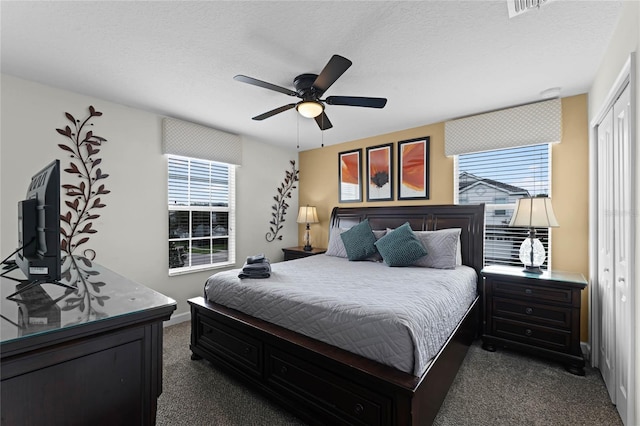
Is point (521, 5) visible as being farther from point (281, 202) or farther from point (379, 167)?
point (281, 202)

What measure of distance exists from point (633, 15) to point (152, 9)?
8.69 feet

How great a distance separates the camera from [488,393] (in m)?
2.21

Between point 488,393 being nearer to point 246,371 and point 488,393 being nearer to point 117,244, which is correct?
point 246,371

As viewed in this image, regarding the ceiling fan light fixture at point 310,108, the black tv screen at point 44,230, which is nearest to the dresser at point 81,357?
the black tv screen at point 44,230

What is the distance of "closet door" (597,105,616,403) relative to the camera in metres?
2.12

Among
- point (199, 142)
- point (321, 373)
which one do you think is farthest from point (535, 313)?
point (199, 142)

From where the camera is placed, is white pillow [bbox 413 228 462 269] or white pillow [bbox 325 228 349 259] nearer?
white pillow [bbox 413 228 462 269]

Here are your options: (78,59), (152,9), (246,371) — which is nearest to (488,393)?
(246,371)

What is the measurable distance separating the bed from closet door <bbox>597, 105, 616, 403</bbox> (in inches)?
36.4

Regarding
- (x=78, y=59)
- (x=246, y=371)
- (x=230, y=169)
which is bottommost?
(x=246, y=371)

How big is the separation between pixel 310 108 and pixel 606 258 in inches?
102

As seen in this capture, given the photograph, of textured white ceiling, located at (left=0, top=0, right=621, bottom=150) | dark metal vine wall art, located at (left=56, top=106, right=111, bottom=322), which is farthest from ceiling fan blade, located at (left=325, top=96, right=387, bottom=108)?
dark metal vine wall art, located at (left=56, top=106, right=111, bottom=322)

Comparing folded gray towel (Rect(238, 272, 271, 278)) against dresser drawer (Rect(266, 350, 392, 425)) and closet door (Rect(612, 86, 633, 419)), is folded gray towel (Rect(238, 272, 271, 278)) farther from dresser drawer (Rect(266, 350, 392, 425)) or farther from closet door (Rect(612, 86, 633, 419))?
closet door (Rect(612, 86, 633, 419))

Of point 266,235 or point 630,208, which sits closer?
point 630,208
